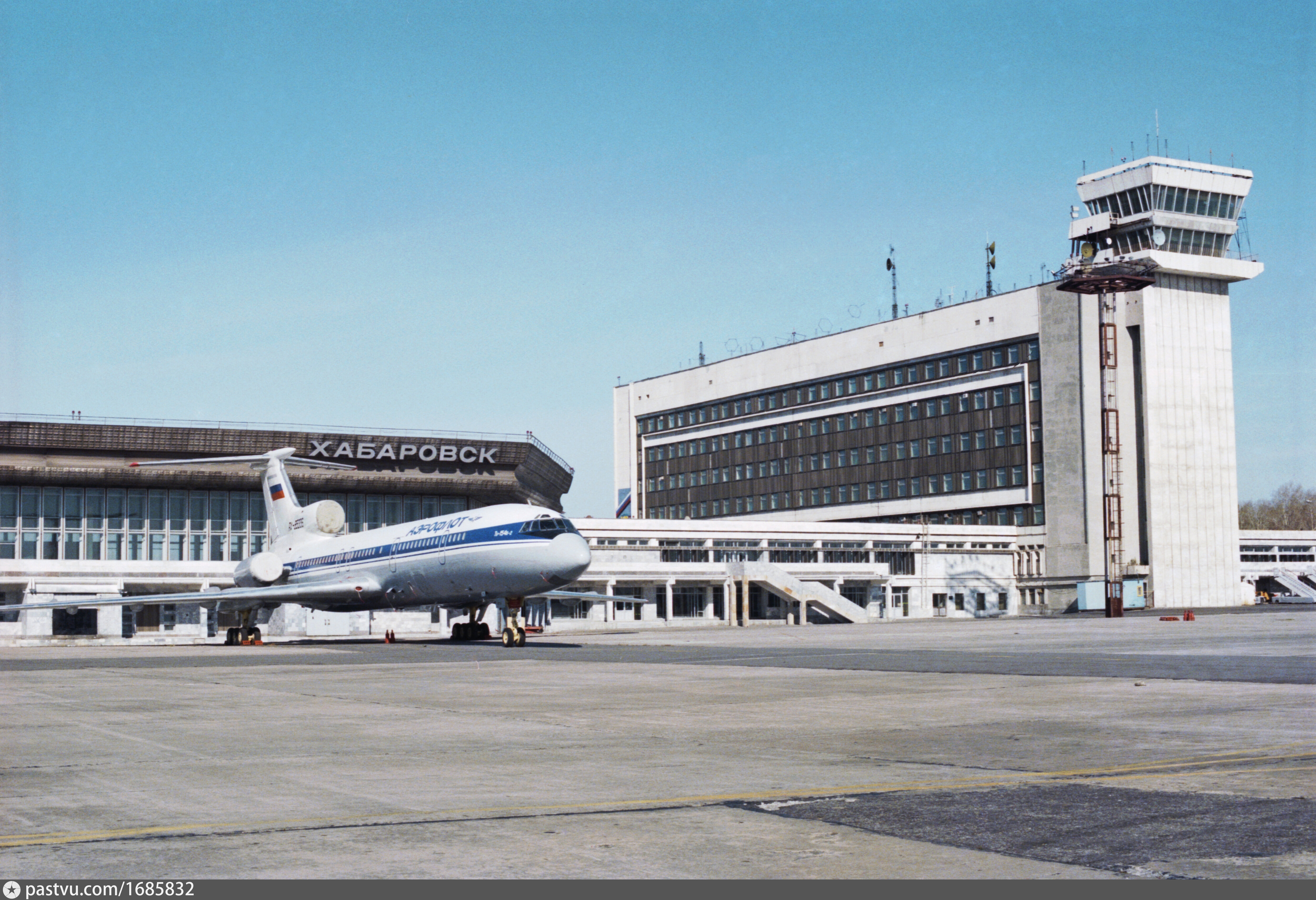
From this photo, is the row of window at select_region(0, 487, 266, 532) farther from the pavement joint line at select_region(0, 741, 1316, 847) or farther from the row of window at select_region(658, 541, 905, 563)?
the pavement joint line at select_region(0, 741, 1316, 847)

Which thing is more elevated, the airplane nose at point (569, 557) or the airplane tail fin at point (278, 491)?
the airplane tail fin at point (278, 491)

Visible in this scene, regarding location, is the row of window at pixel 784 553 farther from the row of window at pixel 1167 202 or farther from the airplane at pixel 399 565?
the airplane at pixel 399 565

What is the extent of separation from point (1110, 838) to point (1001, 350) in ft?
428

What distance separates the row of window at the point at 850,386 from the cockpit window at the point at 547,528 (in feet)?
307

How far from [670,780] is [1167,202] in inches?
4761

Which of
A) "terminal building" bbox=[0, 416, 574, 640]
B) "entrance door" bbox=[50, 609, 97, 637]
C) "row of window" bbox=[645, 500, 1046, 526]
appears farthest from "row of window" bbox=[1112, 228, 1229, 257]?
"entrance door" bbox=[50, 609, 97, 637]

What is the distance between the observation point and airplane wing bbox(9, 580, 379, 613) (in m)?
54.8

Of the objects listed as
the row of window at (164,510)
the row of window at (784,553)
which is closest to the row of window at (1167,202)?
the row of window at (784,553)

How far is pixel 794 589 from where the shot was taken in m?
94.8

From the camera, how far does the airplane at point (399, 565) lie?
4597 cm

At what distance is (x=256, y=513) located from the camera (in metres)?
94.2

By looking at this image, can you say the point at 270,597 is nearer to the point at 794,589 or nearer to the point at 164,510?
the point at 164,510

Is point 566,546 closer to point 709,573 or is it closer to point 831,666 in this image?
point 831,666

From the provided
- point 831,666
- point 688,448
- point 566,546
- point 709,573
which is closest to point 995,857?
point 831,666
